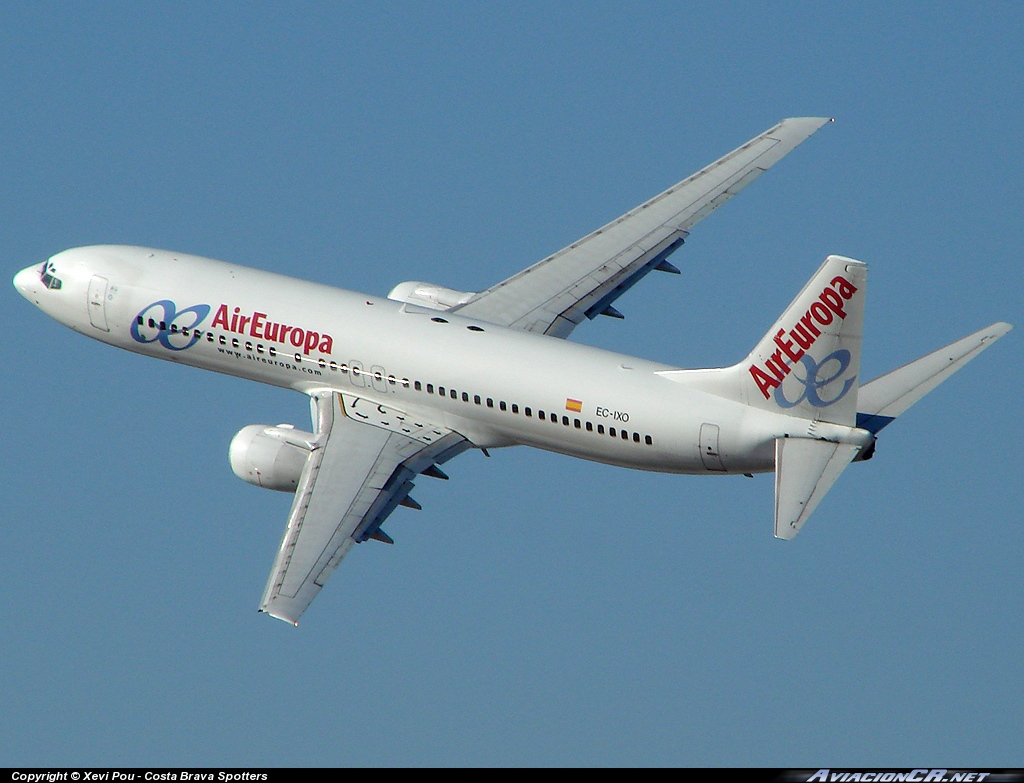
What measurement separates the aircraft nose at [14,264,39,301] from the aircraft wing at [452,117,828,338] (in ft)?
61.6

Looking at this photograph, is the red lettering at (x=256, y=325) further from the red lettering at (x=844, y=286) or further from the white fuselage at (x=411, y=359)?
the red lettering at (x=844, y=286)

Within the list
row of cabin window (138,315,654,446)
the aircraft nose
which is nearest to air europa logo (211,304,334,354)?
row of cabin window (138,315,654,446)

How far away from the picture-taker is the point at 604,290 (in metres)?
71.3

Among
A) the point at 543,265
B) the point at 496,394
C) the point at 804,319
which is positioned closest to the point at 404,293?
the point at 543,265

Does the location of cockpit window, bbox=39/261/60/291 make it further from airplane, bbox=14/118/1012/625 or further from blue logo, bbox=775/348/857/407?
blue logo, bbox=775/348/857/407

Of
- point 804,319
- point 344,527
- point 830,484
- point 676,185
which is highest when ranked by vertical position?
point 676,185

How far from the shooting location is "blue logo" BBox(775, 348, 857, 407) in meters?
56.4

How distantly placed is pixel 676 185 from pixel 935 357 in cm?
1878

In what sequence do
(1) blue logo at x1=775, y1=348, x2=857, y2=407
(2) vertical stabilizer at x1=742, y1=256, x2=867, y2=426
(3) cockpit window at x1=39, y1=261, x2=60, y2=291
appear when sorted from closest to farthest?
(2) vertical stabilizer at x1=742, y1=256, x2=867, y2=426 → (1) blue logo at x1=775, y1=348, x2=857, y2=407 → (3) cockpit window at x1=39, y1=261, x2=60, y2=291

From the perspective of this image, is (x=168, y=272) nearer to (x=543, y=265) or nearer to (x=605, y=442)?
(x=543, y=265)

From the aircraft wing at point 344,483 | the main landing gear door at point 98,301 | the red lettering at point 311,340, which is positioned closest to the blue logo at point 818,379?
the aircraft wing at point 344,483

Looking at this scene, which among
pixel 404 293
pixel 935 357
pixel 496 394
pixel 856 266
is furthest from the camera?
pixel 404 293

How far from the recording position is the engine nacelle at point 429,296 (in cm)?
7331

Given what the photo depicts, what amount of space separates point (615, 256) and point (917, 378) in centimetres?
1694
